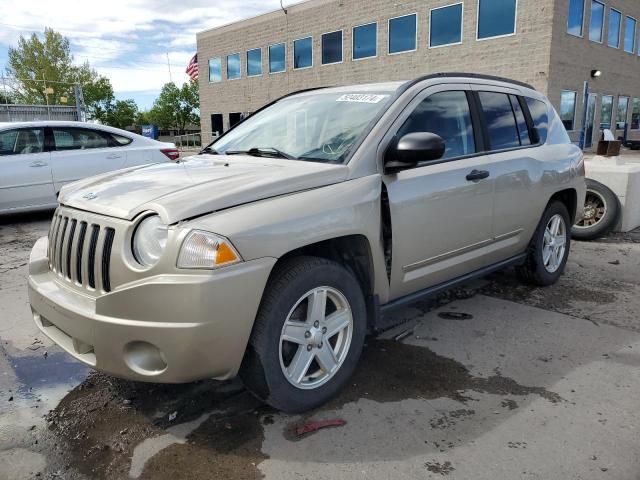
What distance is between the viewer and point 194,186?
2646mm

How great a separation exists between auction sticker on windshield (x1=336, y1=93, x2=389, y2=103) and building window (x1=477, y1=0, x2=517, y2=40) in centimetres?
1746

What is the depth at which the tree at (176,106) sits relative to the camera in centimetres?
7131

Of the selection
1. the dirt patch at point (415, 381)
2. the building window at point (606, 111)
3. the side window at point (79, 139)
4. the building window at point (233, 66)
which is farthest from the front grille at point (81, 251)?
the building window at point (233, 66)

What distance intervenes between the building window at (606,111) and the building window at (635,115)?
8.39 ft

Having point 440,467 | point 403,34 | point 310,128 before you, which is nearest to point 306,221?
point 310,128

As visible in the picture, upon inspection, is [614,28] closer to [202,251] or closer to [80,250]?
[202,251]

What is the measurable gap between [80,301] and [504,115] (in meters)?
3.43

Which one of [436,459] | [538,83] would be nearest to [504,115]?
[436,459]

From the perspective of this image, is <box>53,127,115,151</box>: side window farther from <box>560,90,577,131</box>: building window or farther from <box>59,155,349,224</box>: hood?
<box>560,90,577,131</box>: building window

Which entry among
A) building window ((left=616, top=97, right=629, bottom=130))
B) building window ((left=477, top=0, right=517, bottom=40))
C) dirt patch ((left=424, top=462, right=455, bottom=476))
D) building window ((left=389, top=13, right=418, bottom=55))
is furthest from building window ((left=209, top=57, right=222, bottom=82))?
dirt patch ((left=424, top=462, right=455, bottom=476))

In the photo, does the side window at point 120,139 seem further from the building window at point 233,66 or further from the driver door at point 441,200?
the building window at point 233,66

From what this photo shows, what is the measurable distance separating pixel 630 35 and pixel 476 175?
24.7 metres

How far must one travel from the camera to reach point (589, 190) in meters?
7.05

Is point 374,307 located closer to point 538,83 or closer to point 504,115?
point 504,115
